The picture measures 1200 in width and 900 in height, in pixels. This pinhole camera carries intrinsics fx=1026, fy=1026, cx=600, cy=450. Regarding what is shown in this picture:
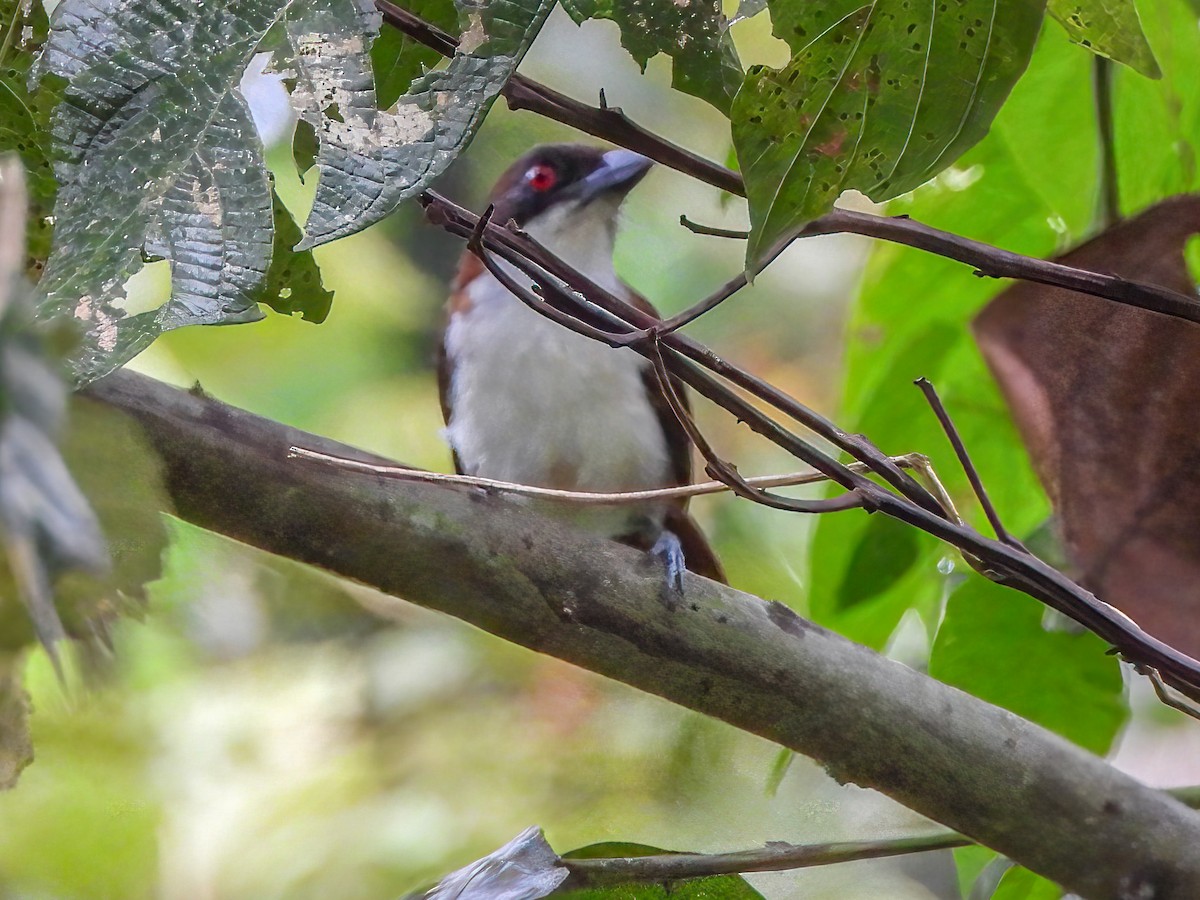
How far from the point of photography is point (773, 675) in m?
0.47

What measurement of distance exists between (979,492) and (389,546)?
262 millimetres

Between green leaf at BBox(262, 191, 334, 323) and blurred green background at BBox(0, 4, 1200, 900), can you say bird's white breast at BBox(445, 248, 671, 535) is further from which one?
green leaf at BBox(262, 191, 334, 323)

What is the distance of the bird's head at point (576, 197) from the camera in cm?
86

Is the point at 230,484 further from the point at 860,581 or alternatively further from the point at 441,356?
the point at 441,356

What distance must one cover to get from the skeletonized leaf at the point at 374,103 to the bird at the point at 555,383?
0.52 meters

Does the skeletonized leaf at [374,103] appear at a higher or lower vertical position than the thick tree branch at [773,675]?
higher

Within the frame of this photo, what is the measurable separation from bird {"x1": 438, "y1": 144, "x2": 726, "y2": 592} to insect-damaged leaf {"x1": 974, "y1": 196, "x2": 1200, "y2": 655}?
37cm

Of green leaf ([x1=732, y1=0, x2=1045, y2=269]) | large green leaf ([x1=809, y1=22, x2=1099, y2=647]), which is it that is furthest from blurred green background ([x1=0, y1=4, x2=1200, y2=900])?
green leaf ([x1=732, y1=0, x2=1045, y2=269])

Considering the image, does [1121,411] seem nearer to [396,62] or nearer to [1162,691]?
[1162,691]

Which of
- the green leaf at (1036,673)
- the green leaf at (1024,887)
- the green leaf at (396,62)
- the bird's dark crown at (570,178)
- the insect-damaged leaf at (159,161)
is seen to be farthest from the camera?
the bird's dark crown at (570,178)

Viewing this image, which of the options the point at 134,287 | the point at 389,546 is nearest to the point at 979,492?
the point at 389,546

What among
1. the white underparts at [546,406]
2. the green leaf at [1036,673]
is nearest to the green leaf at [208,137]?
the green leaf at [1036,673]

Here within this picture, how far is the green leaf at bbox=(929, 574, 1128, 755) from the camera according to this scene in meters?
0.62

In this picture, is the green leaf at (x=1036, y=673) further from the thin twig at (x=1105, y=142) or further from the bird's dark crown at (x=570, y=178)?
the bird's dark crown at (x=570, y=178)
